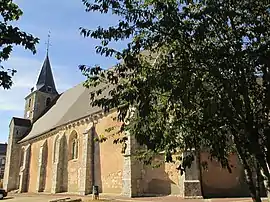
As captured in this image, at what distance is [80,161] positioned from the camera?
31328 millimetres

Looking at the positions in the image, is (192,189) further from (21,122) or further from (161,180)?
(21,122)

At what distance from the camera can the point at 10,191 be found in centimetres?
4500

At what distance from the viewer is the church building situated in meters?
21.4

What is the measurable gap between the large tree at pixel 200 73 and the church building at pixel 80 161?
4.66 m

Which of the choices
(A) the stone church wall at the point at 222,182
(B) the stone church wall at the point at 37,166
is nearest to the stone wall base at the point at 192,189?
(A) the stone church wall at the point at 222,182

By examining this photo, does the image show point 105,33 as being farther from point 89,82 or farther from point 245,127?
point 245,127

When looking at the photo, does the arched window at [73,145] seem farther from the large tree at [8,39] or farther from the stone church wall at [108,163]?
the large tree at [8,39]

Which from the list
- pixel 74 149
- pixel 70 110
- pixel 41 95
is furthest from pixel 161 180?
pixel 41 95

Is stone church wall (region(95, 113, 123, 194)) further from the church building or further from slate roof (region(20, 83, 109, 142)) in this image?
slate roof (region(20, 83, 109, 142))

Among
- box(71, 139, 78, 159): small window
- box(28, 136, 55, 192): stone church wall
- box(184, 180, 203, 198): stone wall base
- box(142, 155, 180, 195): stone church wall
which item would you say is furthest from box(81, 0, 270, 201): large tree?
box(28, 136, 55, 192): stone church wall

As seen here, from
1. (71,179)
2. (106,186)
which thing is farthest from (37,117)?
(106,186)

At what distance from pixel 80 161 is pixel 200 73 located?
89.7ft

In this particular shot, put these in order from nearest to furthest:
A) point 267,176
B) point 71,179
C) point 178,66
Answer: point 178,66, point 267,176, point 71,179

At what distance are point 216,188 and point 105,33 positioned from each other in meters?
17.7
